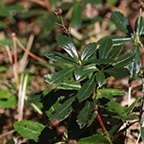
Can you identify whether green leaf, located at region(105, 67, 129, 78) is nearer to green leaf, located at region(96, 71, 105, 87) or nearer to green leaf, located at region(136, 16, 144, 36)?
green leaf, located at region(96, 71, 105, 87)

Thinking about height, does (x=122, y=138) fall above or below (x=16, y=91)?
below

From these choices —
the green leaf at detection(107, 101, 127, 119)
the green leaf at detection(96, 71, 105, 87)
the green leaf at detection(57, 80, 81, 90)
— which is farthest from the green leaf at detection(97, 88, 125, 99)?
the green leaf at detection(96, 71, 105, 87)

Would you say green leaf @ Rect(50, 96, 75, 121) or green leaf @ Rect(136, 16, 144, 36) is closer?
green leaf @ Rect(50, 96, 75, 121)

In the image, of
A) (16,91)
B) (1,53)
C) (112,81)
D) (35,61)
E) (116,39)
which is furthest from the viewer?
(1,53)

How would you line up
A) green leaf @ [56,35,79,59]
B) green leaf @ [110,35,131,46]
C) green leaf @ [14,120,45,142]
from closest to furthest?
green leaf @ [56,35,79,59], green leaf @ [14,120,45,142], green leaf @ [110,35,131,46]

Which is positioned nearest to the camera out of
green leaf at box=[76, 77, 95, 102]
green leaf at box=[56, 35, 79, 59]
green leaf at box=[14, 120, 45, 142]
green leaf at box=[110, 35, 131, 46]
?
green leaf at box=[76, 77, 95, 102]

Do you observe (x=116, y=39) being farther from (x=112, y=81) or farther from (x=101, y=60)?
(x=112, y=81)

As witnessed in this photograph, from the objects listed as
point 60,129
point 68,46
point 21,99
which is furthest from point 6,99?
point 68,46

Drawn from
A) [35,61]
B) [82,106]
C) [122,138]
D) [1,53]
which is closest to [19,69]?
[35,61]
